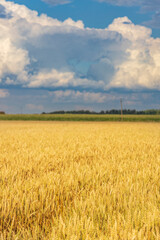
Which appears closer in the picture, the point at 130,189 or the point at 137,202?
the point at 137,202

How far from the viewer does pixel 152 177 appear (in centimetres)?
458

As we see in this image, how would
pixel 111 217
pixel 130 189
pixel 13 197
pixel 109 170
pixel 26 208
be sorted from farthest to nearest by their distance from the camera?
pixel 109 170
pixel 130 189
pixel 13 197
pixel 26 208
pixel 111 217

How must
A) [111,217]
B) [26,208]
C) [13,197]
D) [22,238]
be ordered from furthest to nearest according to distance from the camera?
[13,197] < [26,208] < [111,217] < [22,238]

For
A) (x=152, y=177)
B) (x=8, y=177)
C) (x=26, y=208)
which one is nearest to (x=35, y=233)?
(x=26, y=208)

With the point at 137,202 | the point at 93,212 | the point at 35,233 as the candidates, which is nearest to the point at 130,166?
the point at 137,202

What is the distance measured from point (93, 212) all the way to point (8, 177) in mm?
2355

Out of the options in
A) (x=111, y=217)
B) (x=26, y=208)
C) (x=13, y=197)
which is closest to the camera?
(x=111, y=217)

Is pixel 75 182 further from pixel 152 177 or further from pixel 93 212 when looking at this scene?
pixel 152 177

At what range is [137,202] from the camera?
9.88 ft

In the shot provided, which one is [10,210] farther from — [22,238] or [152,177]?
[152,177]

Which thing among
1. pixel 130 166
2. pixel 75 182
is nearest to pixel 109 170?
pixel 130 166

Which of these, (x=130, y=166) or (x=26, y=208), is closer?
(x=26, y=208)

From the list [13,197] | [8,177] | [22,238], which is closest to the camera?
[22,238]

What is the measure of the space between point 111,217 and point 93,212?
0.21 m
